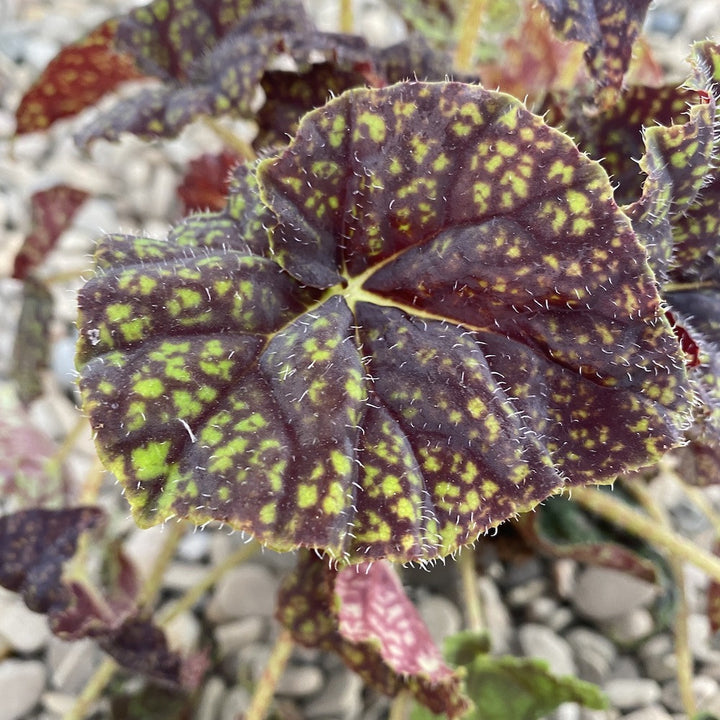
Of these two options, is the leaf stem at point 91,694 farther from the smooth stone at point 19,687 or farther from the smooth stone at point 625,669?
the smooth stone at point 625,669

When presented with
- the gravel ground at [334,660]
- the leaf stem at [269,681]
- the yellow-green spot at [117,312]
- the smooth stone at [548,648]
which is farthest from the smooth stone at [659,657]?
the yellow-green spot at [117,312]

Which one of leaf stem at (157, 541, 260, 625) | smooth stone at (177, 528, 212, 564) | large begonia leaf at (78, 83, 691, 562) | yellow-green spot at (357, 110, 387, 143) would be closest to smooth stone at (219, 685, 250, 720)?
leaf stem at (157, 541, 260, 625)

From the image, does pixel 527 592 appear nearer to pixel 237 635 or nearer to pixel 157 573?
pixel 237 635

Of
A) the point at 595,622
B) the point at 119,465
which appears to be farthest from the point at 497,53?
the point at 119,465

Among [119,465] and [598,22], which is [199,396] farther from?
[598,22]

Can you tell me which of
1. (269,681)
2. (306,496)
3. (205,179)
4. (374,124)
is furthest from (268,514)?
(205,179)
